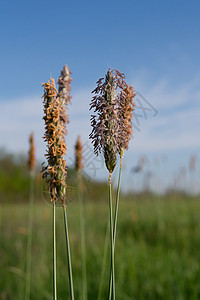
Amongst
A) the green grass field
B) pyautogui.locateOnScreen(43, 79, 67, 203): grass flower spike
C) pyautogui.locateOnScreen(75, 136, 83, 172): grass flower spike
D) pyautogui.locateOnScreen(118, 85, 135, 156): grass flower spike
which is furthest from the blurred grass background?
pyautogui.locateOnScreen(118, 85, 135, 156): grass flower spike

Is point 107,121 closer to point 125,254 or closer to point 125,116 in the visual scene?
point 125,116

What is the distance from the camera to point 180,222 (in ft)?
23.7

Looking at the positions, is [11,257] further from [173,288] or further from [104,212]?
[104,212]

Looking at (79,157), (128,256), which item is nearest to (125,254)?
(128,256)

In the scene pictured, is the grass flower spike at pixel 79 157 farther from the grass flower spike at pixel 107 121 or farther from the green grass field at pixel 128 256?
the green grass field at pixel 128 256

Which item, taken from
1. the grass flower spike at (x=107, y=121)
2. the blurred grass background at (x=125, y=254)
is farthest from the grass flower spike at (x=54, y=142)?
the blurred grass background at (x=125, y=254)

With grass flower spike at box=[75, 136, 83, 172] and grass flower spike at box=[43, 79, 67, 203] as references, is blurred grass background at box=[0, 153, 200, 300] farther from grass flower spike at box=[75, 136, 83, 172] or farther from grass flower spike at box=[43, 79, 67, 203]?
grass flower spike at box=[43, 79, 67, 203]

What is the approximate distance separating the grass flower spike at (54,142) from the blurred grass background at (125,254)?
2.75 feet

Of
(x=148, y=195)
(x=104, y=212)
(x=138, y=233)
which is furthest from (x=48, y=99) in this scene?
(x=148, y=195)

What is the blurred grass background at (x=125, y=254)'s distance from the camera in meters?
3.94

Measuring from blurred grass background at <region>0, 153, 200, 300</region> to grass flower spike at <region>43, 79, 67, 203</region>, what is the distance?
837 mm

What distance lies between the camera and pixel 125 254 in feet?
16.2

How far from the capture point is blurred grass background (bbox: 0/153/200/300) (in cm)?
394

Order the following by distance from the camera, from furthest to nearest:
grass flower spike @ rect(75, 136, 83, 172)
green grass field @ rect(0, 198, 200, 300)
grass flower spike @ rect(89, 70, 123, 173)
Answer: green grass field @ rect(0, 198, 200, 300)
grass flower spike @ rect(75, 136, 83, 172)
grass flower spike @ rect(89, 70, 123, 173)
